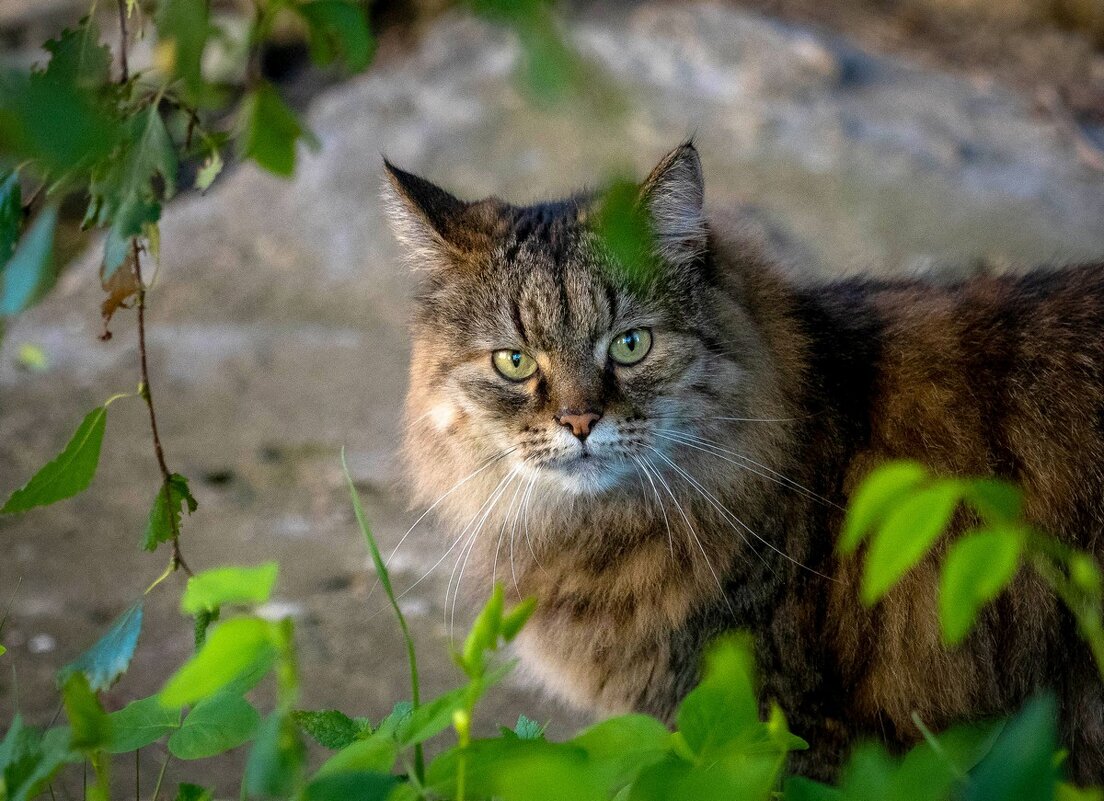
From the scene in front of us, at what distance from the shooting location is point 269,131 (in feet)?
4.32

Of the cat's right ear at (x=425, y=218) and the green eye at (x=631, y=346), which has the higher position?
the cat's right ear at (x=425, y=218)

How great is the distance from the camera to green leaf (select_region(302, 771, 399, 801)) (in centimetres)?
116

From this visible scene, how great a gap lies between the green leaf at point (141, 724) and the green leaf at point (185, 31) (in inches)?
40.3

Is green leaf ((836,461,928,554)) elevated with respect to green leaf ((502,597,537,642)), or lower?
elevated

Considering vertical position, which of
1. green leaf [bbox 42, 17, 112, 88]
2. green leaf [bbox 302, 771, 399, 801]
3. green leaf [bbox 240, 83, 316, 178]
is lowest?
green leaf [bbox 302, 771, 399, 801]

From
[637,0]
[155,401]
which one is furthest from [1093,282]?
[637,0]

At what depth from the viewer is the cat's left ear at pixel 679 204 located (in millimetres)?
2285

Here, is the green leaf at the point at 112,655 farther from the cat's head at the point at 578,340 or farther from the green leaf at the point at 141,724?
the cat's head at the point at 578,340

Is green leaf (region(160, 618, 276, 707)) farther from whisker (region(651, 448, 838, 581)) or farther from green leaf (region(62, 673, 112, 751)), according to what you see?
whisker (region(651, 448, 838, 581))

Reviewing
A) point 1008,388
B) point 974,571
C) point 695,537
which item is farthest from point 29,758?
point 1008,388

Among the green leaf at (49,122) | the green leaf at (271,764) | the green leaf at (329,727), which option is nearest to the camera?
the green leaf at (49,122)

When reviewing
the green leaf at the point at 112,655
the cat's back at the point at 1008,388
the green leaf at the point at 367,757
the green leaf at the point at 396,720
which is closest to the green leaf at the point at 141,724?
the green leaf at the point at 112,655

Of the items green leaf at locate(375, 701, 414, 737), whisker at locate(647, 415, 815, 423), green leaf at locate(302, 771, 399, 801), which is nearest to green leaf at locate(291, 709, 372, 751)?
green leaf at locate(375, 701, 414, 737)

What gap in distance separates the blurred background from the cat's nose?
0.74 m
